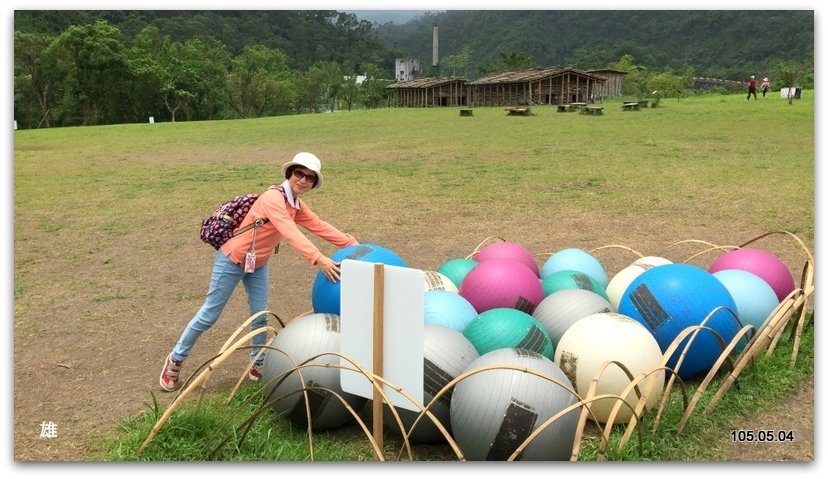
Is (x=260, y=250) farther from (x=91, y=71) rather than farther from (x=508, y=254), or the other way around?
(x=91, y=71)

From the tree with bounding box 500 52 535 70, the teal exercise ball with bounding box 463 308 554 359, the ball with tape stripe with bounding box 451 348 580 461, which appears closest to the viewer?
the ball with tape stripe with bounding box 451 348 580 461

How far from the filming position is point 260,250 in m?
5.53

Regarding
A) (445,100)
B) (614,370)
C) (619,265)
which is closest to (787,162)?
(619,265)

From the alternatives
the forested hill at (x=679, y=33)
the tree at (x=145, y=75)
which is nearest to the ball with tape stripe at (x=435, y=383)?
the forested hill at (x=679, y=33)

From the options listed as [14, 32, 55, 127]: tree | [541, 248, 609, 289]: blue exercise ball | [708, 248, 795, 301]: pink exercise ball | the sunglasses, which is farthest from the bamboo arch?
[14, 32, 55, 127]: tree

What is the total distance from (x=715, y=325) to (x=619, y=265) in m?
3.70

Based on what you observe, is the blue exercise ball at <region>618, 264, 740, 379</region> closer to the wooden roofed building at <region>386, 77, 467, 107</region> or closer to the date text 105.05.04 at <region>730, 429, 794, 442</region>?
the date text 105.05.04 at <region>730, 429, 794, 442</region>

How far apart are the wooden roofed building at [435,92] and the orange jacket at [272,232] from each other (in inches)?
1165

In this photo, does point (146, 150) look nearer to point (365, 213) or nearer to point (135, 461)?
point (365, 213)

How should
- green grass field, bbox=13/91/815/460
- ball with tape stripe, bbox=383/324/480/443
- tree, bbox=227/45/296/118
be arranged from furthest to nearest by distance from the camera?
1. tree, bbox=227/45/296/118
2. green grass field, bbox=13/91/815/460
3. ball with tape stripe, bbox=383/324/480/443

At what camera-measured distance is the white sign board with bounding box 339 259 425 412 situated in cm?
376

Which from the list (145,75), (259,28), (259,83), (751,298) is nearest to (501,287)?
(751,298)

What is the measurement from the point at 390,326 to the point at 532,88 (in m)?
30.8

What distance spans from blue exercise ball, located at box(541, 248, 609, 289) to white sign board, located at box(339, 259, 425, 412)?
3.54 metres
